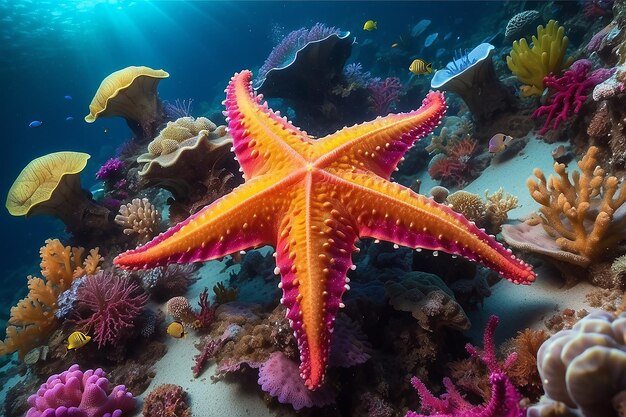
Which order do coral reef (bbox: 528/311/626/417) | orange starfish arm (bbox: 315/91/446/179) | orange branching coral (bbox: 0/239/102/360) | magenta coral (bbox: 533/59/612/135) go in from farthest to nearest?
orange branching coral (bbox: 0/239/102/360)
magenta coral (bbox: 533/59/612/135)
orange starfish arm (bbox: 315/91/446/179)
coral reef (bbox: 528/311/626/417)

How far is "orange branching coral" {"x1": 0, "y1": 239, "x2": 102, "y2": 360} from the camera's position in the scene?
578cm

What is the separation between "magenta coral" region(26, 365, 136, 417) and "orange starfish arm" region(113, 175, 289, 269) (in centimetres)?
205

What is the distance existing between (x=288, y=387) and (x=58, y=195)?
5.65m

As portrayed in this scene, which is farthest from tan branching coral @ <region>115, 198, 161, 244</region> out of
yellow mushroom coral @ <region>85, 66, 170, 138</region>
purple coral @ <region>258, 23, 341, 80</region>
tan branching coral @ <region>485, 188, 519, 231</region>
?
purple coral @ <region>258, 23, 341, 80</region>

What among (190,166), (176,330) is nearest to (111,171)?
(190,166)

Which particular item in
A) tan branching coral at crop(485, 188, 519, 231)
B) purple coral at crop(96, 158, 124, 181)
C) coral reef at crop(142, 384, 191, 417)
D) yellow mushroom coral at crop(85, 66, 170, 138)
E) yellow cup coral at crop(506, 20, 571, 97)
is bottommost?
tan branching coral at crop(485, 188, 519, 231)

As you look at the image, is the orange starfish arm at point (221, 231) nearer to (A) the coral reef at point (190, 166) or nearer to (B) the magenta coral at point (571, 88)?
(A) the coral reef at point (190, 166)

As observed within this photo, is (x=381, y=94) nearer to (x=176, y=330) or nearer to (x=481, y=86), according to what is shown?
(x=481, y=86)

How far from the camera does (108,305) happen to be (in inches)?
204

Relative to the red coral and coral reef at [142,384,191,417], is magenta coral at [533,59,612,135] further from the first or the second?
coral reef at [142,384,191,417]

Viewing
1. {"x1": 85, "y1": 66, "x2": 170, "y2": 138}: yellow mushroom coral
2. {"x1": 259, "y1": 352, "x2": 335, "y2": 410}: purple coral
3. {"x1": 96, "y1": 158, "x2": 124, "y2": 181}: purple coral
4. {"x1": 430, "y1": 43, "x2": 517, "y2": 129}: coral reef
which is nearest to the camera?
{"x1": 259, "y1": 352, "x2": 335, "y2": 410}: purple coral

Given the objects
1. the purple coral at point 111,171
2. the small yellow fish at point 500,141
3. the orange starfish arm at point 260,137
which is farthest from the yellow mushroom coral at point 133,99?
the small yellow fish at point 500,141

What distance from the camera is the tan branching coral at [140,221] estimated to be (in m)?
6.21

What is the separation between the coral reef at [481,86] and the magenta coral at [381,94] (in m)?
2.29
